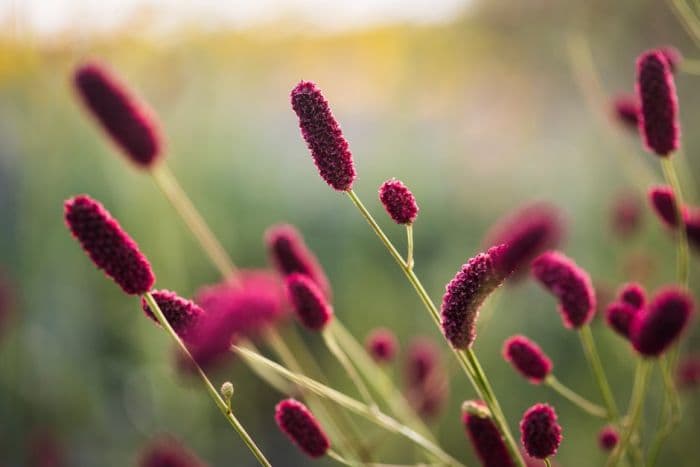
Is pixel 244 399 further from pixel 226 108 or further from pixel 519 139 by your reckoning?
pixel 519 139

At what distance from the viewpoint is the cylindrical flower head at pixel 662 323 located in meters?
0.51

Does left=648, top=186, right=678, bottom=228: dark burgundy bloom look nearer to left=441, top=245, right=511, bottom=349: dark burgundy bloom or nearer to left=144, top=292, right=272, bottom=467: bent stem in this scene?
left=441, top=245, right=511, bottom=349: dark burgundy bloom

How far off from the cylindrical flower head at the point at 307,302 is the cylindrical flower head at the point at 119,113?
1.26 feet

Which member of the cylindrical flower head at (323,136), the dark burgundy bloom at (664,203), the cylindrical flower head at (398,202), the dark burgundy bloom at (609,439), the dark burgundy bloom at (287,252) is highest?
the cylindrical flower head at (323,136)

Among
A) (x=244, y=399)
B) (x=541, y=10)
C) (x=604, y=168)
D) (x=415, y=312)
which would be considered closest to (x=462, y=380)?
(x=415, y=312)

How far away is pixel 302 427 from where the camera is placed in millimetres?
597

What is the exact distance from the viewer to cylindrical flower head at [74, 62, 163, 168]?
956 millimetres

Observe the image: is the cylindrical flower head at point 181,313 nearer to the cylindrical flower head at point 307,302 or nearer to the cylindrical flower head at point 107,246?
the cylindrical flower head at point 107,246

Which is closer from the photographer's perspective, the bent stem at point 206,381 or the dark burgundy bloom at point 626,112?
the bent stem at point 206,381

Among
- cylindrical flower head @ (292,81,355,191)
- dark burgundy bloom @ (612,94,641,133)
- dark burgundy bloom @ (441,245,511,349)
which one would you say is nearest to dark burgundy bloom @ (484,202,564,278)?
dark burgundy bloom @ (441,245,511,349)

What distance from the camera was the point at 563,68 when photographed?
3.76 metres

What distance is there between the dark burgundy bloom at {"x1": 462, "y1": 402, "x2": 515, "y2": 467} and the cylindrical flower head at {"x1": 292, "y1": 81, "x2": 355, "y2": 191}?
0.20 metres

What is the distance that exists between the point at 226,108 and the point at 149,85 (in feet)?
3.32

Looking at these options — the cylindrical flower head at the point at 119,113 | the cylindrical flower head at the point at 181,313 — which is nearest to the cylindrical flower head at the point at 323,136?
the cylindrical flower head at the point at 181,313
